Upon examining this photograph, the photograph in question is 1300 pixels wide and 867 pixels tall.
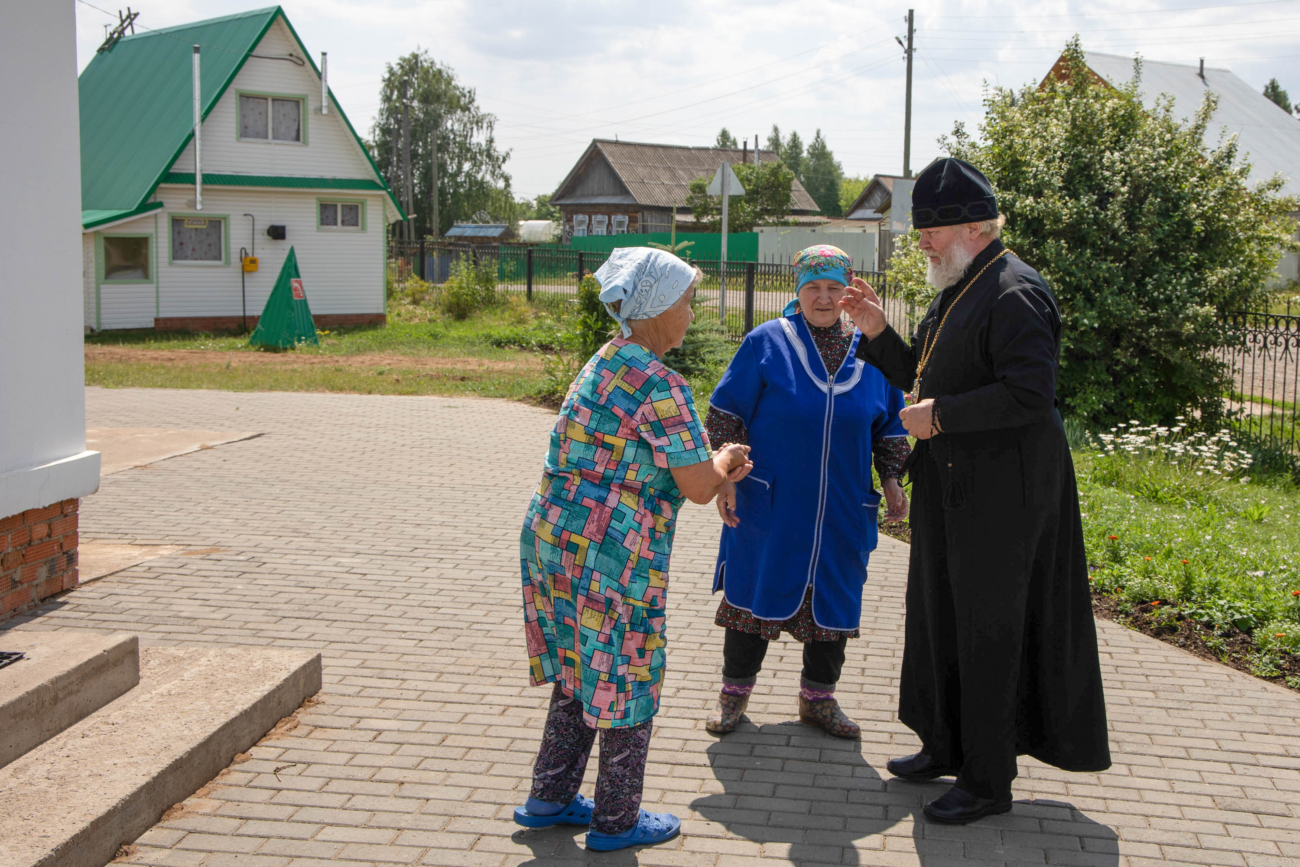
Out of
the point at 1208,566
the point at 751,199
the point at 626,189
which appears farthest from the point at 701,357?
the point at 626,189

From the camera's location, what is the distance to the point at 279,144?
23.7m

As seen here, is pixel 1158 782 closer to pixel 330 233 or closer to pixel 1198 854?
pixel 1198 854

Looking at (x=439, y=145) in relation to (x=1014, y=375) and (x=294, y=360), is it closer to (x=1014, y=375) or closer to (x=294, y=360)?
(x=294, y=360)

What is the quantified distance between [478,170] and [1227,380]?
5437 cm

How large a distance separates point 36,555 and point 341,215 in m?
20.8

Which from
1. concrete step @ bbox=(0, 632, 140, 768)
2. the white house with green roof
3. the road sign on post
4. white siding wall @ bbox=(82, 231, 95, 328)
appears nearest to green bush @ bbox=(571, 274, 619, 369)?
the road sign on post

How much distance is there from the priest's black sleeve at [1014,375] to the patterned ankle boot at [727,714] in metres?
1.44

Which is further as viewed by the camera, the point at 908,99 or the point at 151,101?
the point at 908,99

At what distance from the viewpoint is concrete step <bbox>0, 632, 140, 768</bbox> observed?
349cm

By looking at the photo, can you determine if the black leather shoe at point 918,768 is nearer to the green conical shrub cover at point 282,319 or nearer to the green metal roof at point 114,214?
the green conical shrub cover at point 282,319

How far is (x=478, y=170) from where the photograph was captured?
61469 millimetres

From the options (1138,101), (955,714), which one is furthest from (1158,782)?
(1138,101)

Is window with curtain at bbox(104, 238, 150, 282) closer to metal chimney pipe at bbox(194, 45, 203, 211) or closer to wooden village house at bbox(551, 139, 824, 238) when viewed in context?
metal chimney pipe at bbox(194, 45, 203, 211)

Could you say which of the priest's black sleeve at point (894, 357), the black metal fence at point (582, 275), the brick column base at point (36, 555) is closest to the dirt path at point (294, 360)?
the black metal fence at point (582, 275)
